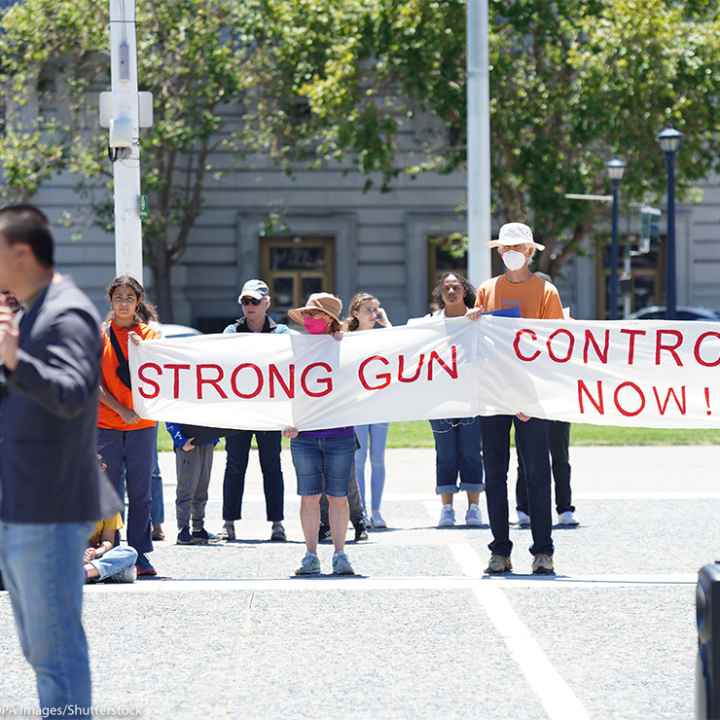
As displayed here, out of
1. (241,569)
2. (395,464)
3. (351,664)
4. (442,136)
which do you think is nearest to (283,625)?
(351,664)

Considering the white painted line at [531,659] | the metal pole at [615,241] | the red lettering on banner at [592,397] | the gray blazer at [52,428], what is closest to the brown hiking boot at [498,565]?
the white painted line at [531,659]

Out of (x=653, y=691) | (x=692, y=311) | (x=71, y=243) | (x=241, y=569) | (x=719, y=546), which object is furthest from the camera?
(x=71, y=243)

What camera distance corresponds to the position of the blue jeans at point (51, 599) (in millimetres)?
4832

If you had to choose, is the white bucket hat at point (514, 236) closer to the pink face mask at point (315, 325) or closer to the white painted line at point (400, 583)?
the pink face mask at point (315, 325)

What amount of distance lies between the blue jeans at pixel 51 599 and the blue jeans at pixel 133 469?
458cm

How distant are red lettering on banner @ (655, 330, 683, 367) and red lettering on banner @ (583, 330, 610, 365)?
1.12ft

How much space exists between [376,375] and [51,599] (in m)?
5.79

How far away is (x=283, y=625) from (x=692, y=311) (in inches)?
1196

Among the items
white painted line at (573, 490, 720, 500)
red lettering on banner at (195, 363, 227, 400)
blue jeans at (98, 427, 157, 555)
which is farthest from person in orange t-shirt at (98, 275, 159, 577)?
white painted line at (573, 490, 720, 500)

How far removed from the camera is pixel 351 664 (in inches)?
278

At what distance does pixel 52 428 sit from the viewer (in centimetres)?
479

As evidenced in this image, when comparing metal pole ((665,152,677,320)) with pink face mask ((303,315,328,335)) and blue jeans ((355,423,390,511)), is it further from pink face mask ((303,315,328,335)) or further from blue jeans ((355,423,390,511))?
pink face mask ((303,315,328,335))

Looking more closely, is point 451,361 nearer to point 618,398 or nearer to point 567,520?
point 618,398

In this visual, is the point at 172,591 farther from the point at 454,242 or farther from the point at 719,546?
the point at 454,242
